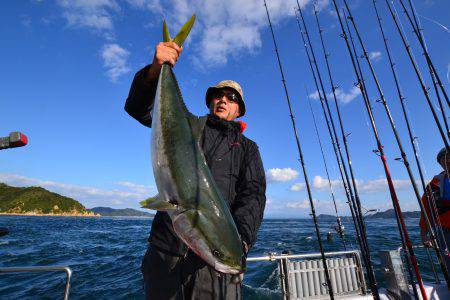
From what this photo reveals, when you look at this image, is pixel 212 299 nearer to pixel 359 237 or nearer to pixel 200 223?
pixel 200 223

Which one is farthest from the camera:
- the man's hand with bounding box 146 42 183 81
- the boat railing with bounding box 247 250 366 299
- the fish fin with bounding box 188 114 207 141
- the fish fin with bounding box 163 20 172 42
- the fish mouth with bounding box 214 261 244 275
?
the boat railing with bounding box 247 250 366 299

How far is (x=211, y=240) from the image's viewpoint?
5.31ft

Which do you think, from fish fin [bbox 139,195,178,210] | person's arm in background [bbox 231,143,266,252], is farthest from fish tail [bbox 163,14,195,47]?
fish fin [bbox 139,195,178,210]

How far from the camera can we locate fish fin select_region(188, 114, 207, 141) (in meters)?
2.09

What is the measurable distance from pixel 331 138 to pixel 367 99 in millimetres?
1551

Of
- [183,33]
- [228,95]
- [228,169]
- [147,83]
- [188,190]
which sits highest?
[183,33]

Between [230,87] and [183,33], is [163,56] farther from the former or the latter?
[230,87]

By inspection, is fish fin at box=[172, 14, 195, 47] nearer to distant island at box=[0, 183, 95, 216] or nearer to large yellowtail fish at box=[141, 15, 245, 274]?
large yellowtail fish at box=[141, 15, 245, 274]

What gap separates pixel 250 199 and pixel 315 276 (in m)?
4.67

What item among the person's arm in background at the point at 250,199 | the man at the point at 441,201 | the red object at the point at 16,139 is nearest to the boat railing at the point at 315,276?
the man at the point at 441,201

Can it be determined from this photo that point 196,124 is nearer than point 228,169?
Yes

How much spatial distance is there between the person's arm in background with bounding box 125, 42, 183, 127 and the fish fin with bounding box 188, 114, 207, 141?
497 millimetres

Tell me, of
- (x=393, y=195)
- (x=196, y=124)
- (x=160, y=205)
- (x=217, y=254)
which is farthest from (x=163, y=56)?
(x=393, y=195)

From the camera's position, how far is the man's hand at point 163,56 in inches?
86.5
